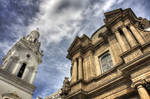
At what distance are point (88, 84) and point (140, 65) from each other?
3920 mm

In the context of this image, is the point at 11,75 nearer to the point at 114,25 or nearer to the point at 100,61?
the point at 100,61

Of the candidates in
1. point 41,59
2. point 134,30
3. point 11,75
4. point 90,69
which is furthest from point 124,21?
point 41,59

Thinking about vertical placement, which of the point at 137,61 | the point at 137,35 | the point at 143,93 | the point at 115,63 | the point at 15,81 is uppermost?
the point at 15,81

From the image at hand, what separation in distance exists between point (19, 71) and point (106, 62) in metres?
18.4

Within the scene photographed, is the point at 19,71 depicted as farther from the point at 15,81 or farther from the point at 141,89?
the point at 141,89

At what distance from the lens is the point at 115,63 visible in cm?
748

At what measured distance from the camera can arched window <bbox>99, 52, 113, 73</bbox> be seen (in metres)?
8.22

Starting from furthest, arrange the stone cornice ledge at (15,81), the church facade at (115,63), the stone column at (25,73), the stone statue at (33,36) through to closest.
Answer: the stone statue at (33,36) < the stone column at (25,73) < the stone cornice ledge at (15,81) < the church facade at (115,63)

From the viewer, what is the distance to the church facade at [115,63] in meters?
5.18

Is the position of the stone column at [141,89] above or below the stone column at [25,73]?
Answer: below

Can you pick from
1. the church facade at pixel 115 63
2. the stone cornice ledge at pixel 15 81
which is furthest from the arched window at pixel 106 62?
the stone cornice ledge at pixel 15 81

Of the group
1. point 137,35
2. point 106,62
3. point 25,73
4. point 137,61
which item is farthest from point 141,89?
point 25,73

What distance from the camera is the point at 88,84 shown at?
807cm

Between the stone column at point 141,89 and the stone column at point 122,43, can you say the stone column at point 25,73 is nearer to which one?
the stone column at point 122,43
